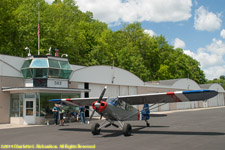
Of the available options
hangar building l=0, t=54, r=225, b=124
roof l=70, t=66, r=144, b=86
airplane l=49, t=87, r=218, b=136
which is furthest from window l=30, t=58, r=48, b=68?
airplane l=49, t=87, r=218, b=136

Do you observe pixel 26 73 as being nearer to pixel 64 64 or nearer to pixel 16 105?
pixel 16 105

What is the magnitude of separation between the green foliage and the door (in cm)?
1748

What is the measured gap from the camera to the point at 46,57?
75.9ft

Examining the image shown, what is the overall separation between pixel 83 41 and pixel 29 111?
30902mm

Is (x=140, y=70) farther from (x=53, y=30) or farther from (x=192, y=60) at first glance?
(x=192, y=60)

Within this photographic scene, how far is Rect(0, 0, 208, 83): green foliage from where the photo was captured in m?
40.0

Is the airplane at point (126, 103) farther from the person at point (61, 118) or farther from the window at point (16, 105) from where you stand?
the window at point (16, 105)

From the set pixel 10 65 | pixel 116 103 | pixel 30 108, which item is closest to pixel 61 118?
pixel 30 108

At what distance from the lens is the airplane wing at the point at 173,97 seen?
42.7 ft

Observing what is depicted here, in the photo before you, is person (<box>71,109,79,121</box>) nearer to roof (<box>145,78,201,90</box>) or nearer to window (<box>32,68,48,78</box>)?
window (<box>32,68,48,78</box>)

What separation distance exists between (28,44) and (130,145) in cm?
3451

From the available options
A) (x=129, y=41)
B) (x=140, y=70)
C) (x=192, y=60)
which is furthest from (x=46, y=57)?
(x=192, y=60)

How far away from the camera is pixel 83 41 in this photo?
50969 mm

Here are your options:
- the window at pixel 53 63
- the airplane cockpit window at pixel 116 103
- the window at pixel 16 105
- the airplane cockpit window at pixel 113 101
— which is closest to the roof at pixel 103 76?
the window at pixel 53 63
